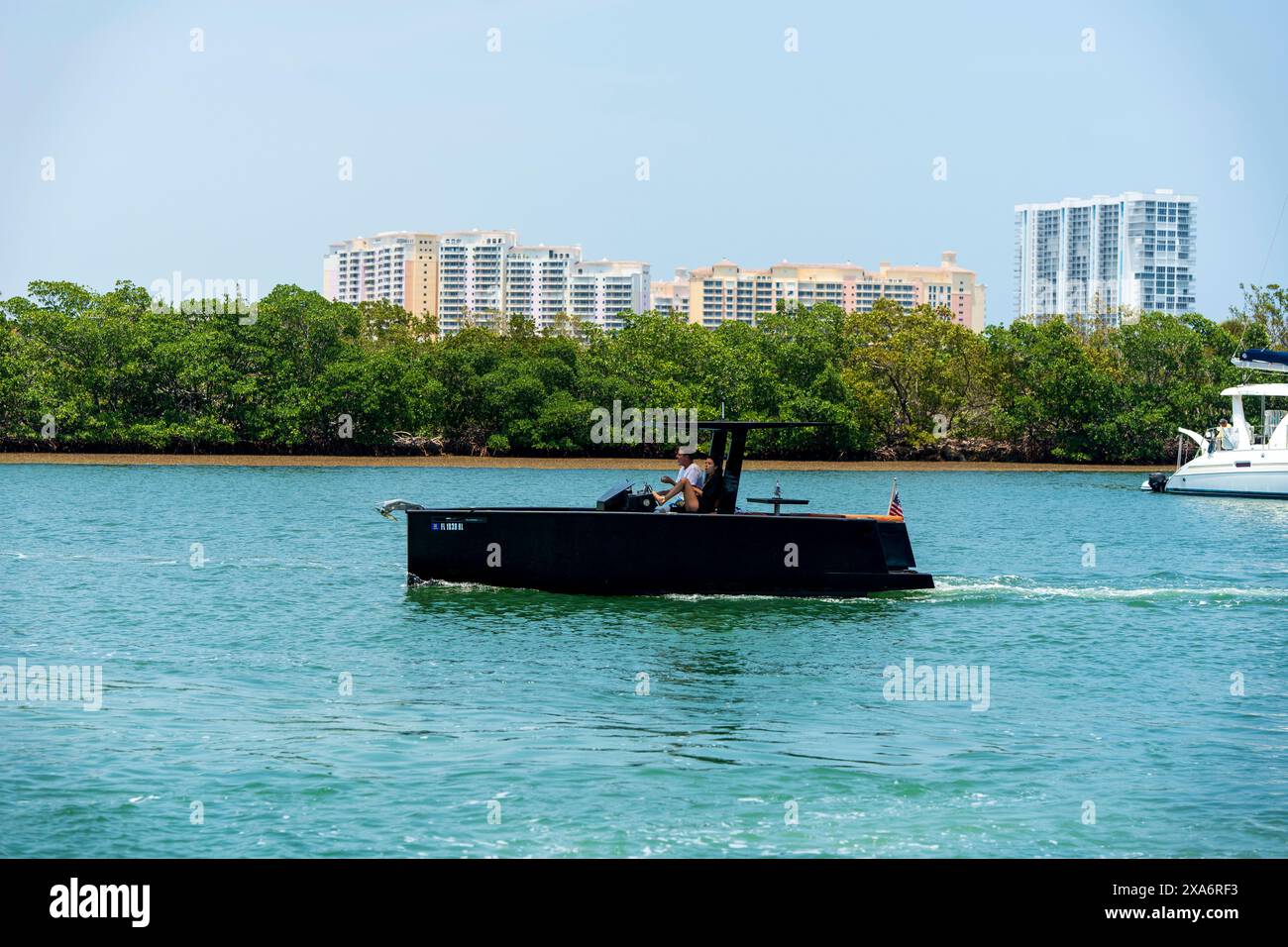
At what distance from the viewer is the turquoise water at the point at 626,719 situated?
9.62m

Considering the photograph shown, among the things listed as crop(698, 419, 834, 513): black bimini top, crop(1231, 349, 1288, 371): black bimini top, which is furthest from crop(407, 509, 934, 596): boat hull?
crop(1231, 349, 1288, 371): black bimini top

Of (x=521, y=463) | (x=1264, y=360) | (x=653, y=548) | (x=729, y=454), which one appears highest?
(x=1264, y=360)

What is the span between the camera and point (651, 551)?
19594 mm

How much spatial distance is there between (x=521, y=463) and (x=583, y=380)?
7140mm

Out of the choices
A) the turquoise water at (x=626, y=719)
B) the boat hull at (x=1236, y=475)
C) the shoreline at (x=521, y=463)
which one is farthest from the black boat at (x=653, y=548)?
the shoreline at (x=521, y=463)

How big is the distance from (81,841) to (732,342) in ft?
262

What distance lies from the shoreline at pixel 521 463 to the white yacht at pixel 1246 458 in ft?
80.8

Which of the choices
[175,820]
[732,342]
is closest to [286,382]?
[732,342]

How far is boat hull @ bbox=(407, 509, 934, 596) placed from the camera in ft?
64.0

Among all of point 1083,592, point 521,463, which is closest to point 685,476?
point 1083,592

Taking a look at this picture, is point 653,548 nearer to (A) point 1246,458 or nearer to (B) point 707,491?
(B) point 707,491
